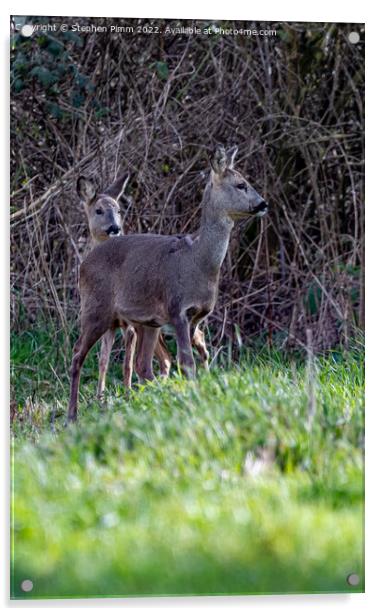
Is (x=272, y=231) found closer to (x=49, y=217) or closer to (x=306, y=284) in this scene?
(x=306, y=284)

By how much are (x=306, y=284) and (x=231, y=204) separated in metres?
0.97

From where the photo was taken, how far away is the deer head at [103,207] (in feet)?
33.3

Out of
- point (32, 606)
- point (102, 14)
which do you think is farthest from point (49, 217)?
point (32, 606)

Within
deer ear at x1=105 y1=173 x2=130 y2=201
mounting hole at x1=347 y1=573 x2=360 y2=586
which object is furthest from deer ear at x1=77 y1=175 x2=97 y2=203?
mounting hole at x1=347 y1=573 x2=360 y2=586

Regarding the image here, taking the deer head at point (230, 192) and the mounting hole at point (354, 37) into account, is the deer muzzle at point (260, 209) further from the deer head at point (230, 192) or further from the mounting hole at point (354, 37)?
the mounting hole at point (354, 37)

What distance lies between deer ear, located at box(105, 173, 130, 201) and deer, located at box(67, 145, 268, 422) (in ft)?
1.34

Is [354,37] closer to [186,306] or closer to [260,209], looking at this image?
[260,209]

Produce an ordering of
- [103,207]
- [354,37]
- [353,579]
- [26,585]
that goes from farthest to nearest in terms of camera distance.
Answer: [103,207] → [354,37] → [353,579] → [26,585]

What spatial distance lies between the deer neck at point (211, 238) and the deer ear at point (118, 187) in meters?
0.83

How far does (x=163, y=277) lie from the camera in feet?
31.4

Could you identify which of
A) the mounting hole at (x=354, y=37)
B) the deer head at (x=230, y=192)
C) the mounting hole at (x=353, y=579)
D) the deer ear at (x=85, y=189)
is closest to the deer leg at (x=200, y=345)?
the deer head at (x=230, y=192)
